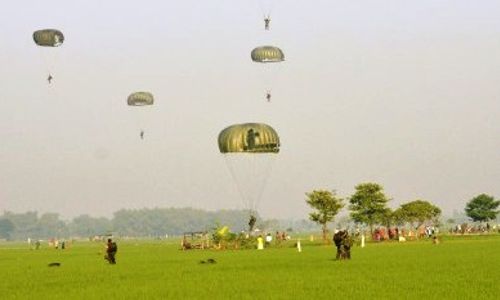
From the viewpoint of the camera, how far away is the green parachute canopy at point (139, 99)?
2968 inches

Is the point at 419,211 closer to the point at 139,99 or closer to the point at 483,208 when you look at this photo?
the point at 483,208

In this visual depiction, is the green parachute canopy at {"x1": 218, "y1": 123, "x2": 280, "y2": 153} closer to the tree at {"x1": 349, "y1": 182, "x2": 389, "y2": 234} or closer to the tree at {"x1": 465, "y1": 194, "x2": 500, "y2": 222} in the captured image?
the tree at {"x1": 349, "y1": 182, "x2": 389, "y2": 234}

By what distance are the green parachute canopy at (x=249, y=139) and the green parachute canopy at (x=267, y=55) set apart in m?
6.46

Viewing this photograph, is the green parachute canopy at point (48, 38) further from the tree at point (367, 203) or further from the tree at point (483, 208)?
the tree at point (483, 208)

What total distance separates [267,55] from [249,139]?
9.13 m

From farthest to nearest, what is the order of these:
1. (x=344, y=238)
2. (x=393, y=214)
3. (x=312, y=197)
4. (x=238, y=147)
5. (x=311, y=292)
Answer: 1. (x=393, y=214)
2. (x=312, y=197)
3. (x=238, y=147)
4. (x=344, y=238)
5. (x=311, y=292)

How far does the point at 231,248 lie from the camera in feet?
240

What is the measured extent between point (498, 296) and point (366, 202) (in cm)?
6969

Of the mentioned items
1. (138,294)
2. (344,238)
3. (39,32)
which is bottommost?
(138,294)

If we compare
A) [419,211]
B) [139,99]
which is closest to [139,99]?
[139,99]

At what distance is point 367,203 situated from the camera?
89.8 meters

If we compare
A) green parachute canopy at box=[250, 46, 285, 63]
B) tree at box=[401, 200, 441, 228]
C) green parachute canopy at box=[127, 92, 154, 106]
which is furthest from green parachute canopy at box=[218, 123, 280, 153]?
tree at box=[401, 200, 441, 228]

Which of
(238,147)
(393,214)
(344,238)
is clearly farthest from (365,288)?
(393,214)

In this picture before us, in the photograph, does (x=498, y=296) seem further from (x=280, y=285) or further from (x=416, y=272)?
→ (x=416, y=272)
